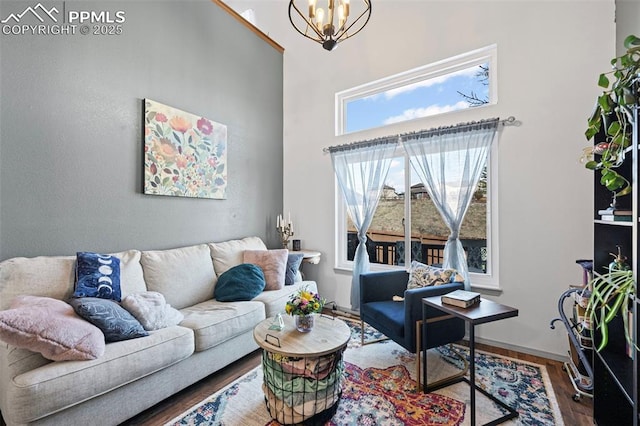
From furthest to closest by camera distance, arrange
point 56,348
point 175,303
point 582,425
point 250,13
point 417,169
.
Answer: point 250,13
point 417,169
point 175,303
point 582,425
point 56,348

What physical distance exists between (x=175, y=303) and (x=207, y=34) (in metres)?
2.99

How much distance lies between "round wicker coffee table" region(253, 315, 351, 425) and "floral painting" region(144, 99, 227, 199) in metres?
1.93

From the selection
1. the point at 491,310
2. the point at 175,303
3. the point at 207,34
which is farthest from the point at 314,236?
the point at 207,34

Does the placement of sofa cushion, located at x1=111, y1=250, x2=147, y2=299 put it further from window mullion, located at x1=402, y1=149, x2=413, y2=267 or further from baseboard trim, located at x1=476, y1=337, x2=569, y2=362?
baseboard trim, located at x1=476, y1=337, x2=569, y2=362

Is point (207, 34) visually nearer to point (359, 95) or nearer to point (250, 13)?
point (250, 13)

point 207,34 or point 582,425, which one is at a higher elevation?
point 207,34

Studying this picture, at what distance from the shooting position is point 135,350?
177 cm

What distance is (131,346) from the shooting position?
1.79m

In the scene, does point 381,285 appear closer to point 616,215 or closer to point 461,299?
point 461,299

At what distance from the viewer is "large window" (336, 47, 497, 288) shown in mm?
2990

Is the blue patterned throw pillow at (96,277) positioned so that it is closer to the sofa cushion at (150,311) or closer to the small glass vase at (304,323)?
the sofa cushion at (150,311)

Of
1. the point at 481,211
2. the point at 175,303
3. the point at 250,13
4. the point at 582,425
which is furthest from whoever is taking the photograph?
the point at 250,13

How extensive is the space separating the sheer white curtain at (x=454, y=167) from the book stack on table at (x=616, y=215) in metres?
1.26

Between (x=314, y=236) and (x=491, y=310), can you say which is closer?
(x=491, y=310)
